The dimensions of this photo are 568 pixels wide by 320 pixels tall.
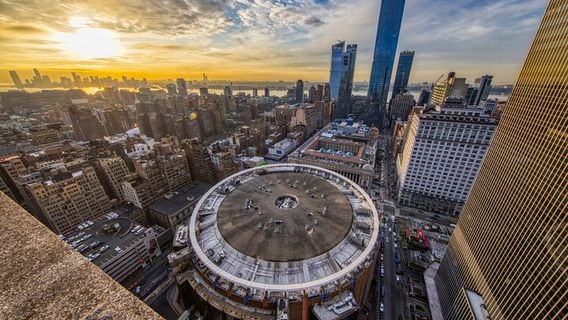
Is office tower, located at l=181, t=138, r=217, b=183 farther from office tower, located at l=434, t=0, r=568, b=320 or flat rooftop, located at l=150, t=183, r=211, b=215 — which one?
office tower, located at l=434, t=0, r=568, b=320

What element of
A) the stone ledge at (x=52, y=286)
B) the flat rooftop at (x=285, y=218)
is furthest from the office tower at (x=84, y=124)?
the stone ledge at (x=52, y=286)

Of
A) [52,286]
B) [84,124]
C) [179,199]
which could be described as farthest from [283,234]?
[84,124]

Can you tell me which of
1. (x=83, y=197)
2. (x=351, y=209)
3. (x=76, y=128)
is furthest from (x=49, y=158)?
(x=351, y=209)

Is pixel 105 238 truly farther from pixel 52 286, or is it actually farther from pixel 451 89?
pixel 451 89

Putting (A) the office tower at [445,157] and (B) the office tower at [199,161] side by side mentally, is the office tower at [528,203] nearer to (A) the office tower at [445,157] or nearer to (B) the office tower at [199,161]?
(A) the office tower at [445,157]

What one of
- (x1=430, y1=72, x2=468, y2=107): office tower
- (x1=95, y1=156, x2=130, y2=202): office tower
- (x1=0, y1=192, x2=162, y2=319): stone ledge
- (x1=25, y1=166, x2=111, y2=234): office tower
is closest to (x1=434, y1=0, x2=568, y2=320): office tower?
(x1=0, y1=192, x2=162, y2=319): stone ledge

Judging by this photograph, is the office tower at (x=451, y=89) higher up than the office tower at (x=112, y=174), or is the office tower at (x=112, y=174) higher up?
the office tower at (x=451, y=89)
